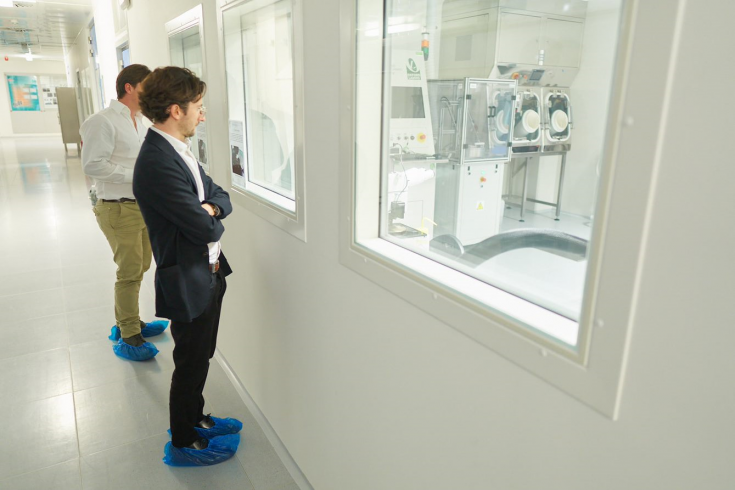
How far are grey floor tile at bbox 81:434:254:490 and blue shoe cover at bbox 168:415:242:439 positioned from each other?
17 cm

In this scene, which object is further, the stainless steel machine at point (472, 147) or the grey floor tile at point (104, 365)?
the grey floor tile at point (104, 365)

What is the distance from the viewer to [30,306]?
409cm

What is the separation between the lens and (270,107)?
2326 millimetres

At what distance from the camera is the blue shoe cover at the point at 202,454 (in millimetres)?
2312

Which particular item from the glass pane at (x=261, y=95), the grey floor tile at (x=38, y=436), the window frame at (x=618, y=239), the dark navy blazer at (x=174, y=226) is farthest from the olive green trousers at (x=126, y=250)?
the window frame at (x=618, y=239)

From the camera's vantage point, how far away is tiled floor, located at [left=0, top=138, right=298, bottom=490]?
2.29 m

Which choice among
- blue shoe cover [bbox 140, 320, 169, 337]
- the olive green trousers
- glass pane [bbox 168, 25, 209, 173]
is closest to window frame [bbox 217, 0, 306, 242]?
glass pane [bbox 168, 25, 209, 173]

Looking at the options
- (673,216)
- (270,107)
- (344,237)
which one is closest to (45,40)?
(270,107)

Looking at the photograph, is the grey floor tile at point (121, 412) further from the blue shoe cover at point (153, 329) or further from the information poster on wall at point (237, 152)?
the information poster on wall at point (237, 152)

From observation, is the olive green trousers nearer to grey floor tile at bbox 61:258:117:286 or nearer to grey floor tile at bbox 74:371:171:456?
grey floor tile at bbox 74:371:171:456

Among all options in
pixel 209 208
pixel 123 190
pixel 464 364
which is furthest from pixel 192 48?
pixel 464 364

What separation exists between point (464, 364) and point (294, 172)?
43.8 inches

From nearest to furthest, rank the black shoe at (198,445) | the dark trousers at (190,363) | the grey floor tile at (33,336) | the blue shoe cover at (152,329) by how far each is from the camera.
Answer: the dark trousers at (190,363), the black shoe at (198,445), the grey floor tile at (33,336), the blue shoe cover at (152,329)

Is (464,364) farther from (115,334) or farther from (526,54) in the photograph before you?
(115,334)
